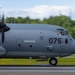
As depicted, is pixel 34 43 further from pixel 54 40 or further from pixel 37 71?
pixel 37 71

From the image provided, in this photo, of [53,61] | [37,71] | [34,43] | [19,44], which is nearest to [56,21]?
[53,61]

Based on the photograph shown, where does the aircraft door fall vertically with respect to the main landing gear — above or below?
above

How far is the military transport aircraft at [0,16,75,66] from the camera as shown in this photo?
124 feet

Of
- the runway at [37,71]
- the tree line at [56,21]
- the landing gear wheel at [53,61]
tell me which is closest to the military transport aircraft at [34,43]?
the landing gear wheel at [53,61]

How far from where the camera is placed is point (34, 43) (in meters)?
37.8

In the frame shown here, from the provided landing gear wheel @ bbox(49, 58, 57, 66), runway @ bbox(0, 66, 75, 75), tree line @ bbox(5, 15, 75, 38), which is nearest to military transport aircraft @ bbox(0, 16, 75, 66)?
landing gear wheel @ bbox(49, 58, 57, 66)

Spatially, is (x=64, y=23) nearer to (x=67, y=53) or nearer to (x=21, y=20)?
(x=21, y=20)

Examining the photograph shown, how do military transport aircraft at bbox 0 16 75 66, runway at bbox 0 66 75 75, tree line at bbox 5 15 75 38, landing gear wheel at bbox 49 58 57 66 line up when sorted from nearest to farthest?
runway at bbox 0 66 75 75
military transport aircraft at bbox 0 16 75 66
landing gear wheel at bbox 49 58 57 66
tree line at bbox 5 15 75 38

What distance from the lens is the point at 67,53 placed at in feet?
125

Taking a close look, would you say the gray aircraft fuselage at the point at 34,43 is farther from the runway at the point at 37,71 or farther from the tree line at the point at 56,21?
the tree line at the point at 56,21

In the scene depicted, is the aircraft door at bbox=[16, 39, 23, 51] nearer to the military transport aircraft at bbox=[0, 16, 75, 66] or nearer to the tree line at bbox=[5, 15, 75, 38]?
the military transport aircraft at bbox=[0, 16, 75, 66]

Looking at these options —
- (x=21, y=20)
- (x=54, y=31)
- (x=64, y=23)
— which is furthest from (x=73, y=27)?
(x=54, y=31)

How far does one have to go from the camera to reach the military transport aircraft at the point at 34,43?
37656 millimetres

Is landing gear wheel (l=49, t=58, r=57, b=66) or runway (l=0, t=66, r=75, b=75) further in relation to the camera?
landing gear wheel (l=49, t=58, r=57, b=66)
